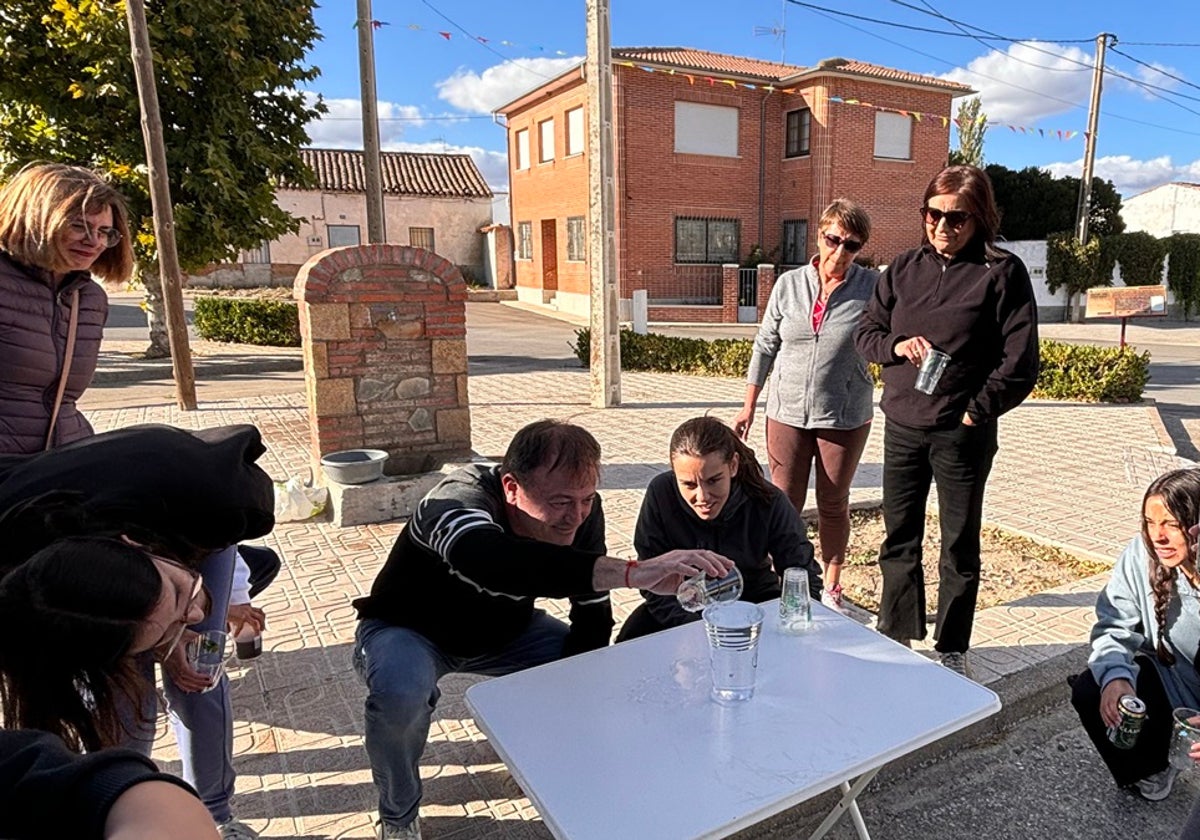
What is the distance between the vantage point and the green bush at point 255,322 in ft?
48.3

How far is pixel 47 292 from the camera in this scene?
→ 228 centimetres

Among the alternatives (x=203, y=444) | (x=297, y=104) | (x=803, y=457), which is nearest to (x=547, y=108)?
(x=297, y=104)

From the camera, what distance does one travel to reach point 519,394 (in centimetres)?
1000

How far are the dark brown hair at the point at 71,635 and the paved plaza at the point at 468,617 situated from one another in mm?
877

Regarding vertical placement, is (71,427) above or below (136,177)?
below

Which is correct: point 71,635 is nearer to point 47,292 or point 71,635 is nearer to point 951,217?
point 47,292

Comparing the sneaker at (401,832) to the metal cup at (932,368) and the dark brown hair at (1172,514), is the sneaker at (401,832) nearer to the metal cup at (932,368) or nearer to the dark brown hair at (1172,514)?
the metal cup at (932,368)

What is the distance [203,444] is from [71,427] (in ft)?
3.56

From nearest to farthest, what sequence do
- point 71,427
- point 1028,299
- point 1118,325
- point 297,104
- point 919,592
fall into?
point 71,427, point 1028,299, point 919,592, point 297,104, point 1118,325

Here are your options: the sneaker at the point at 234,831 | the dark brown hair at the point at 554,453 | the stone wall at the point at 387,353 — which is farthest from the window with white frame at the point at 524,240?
the sneaker at the point at 234,831

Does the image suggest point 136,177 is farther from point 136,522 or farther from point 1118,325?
point 1118,325

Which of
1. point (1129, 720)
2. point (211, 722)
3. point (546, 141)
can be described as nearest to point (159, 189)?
point (211, 722)

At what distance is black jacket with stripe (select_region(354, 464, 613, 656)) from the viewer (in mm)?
1779

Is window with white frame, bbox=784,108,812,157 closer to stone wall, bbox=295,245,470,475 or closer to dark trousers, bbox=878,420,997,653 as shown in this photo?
stone wall, bbox=295,245,470,475
